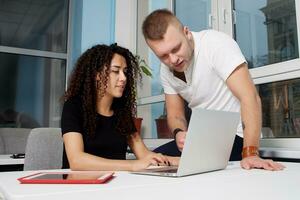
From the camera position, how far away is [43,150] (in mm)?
1577

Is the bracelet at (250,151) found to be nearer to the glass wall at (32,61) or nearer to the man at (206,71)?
the man at (206,71)

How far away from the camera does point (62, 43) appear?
4227 millimetres

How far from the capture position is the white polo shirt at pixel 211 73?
139 cm

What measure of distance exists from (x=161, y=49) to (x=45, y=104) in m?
3.05

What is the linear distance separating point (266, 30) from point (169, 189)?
1606mm

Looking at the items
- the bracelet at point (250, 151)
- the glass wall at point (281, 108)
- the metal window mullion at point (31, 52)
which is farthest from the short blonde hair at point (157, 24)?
the metal window mullion at point (31, 52)

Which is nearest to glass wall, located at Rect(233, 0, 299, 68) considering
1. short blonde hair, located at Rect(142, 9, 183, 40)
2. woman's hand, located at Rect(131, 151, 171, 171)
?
short blonde hair, located at Rect(142, 9, 183, 40)

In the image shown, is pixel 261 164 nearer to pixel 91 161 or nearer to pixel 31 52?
pixel 91 161

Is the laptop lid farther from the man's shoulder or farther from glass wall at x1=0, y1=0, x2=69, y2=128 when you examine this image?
glass wall at x1=0, y1=0, x2=69, y2=128

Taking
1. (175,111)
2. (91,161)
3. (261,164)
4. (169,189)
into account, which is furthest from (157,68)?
(169,189)

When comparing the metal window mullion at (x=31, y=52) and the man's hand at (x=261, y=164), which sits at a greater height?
the metal window mullion at (x=31, y=52)

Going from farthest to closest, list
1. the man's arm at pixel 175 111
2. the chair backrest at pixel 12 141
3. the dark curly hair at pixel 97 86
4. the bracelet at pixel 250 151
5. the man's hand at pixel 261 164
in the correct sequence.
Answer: the chair backrest at pixel 12 141, the man's arm at pixel 175 111, the dark curly hair at pixel 97 86, the bracelet at pixel 250 151, the man's hand at pixel 261 164

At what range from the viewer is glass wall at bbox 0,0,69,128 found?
3.84 m

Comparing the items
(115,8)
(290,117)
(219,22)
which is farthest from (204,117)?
(115,8)
